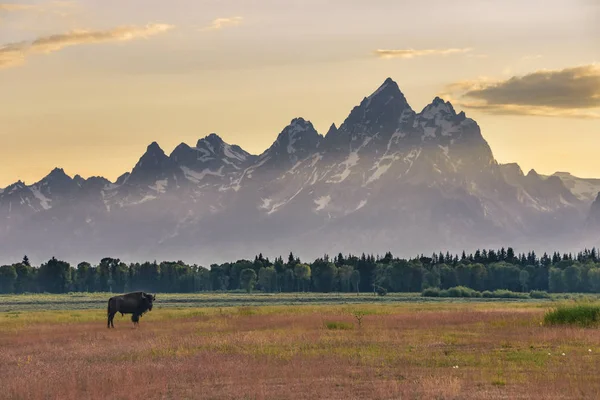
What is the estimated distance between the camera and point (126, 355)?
153 ft

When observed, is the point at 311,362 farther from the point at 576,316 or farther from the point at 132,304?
the point at 132,304

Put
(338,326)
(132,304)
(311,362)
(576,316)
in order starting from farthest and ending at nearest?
(132,304)
(338,326)
(576,316)
(311,362)

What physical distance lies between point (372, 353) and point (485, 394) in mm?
12732

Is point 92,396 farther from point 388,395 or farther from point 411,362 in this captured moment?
point 411,362

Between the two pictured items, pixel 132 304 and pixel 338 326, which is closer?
pixel 338 326

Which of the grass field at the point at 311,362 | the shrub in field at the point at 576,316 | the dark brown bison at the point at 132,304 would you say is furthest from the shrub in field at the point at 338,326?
the dark brown bison at the point at 132,304

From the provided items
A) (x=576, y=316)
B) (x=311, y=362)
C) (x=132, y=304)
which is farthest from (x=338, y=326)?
(x=311, y=362)

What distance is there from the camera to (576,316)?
60.6m

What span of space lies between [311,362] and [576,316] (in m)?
25.8

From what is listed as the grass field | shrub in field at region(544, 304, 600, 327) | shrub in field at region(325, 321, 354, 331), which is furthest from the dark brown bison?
shrub in field at region(544, 304, 600, 327)

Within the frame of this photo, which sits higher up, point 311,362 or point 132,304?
point 132,304

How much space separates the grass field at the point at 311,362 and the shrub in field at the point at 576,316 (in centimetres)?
200

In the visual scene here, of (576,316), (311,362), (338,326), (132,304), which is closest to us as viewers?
(311,362)

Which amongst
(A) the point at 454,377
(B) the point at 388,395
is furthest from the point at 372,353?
(B) the point at 388,395
